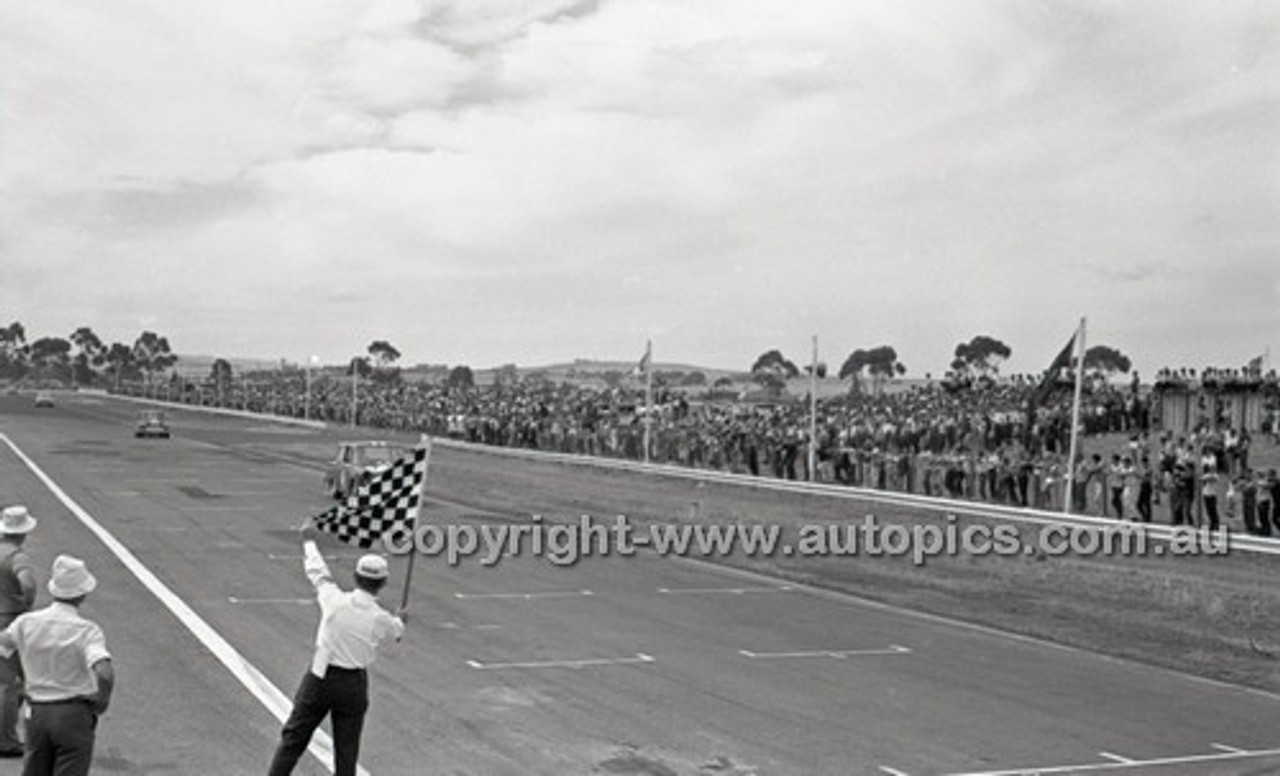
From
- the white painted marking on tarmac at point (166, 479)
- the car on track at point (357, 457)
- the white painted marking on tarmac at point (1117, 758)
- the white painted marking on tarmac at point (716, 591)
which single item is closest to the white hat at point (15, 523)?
the white painted marking on tarmac at point (1117, 758)

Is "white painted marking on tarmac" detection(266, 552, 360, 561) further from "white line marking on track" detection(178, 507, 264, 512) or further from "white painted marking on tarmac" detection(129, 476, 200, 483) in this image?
"white painted marking on tarmac" detection(129, 476, 200, 483)

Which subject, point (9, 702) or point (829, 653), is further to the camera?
point (829, 653)

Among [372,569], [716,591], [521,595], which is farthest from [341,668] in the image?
[716,591]

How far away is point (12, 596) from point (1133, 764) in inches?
331

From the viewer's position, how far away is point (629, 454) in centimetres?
4912

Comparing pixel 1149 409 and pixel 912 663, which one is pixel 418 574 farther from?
pixel 1149 409

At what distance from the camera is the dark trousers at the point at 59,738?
704 cm

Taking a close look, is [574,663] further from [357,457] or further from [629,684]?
[357,457]

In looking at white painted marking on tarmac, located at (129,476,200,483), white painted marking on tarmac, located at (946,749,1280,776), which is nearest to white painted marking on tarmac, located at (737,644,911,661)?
white painted marking on tarmac, located at (946,749,1280,776)

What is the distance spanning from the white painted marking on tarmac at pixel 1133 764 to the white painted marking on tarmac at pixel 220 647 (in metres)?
4.81

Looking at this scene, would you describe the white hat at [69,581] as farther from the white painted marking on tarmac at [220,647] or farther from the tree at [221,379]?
the tree at [221,379]

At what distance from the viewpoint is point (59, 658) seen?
23.1 feet

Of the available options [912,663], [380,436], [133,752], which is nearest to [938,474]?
[912,663]

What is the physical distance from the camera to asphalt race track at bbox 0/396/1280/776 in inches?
419
